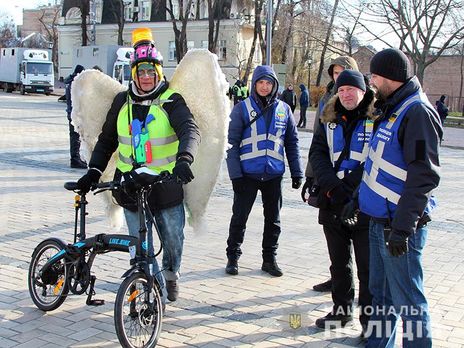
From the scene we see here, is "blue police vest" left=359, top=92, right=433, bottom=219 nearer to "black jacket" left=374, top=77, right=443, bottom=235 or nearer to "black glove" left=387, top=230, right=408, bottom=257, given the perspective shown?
"black jacket" left=374, top=77, right=443, bottom=235

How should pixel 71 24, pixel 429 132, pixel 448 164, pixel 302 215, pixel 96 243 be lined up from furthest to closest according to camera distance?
pixel 71 24, pixel 448 164, pixel 302 215, pixel 96 243, pixel 429 132

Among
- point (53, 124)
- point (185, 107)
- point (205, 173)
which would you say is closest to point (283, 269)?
point (205, 173)

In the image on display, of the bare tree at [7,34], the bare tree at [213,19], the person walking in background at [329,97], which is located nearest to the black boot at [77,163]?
the person walking in background at [329,97]

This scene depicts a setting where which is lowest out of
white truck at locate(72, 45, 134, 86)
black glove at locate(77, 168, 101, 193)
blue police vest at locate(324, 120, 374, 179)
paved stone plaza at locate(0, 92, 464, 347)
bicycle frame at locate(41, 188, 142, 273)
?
paved stone plaza at locate(0, 92, 464, 347)

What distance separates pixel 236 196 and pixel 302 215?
2.82m

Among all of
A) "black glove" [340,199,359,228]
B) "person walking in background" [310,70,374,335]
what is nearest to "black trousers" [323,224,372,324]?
"person walking in background" [310,70,374,335]

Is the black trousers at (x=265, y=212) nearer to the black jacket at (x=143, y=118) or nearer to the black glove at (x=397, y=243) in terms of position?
the black jacket at (x=143, y=118)

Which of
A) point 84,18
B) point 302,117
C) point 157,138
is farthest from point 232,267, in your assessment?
point 84,18

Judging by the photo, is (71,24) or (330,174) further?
(71,24)

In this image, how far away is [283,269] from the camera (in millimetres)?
5992

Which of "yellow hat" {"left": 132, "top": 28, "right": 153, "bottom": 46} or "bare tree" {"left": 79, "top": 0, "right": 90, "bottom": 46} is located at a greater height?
"bare tree" {"left": 79, "top": 0, "right": 90, "bottom": 46}

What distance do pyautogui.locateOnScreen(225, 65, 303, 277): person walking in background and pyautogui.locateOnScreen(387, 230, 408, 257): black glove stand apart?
2426 millimetres

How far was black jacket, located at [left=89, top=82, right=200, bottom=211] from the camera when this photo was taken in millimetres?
4363

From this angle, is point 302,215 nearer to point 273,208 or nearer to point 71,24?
point 273,208
